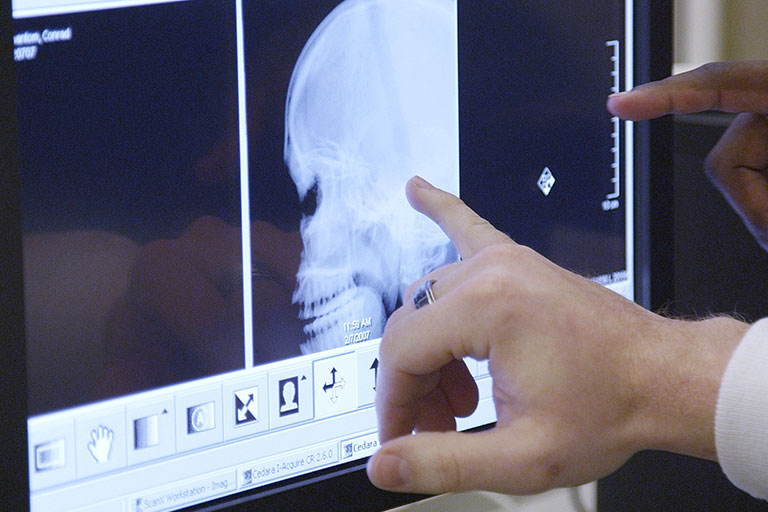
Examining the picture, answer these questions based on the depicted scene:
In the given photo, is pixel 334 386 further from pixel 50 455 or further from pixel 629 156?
pixel 629 156

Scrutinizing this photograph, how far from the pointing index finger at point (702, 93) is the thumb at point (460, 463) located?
28 cm

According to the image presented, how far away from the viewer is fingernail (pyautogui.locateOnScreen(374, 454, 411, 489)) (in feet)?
1.44

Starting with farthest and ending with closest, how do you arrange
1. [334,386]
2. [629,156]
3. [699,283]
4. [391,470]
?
[699,283] → [629,156] → [334,386] → [391,470]

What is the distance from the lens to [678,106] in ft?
2.19

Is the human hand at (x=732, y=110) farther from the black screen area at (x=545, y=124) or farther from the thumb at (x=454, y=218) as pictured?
the thumb at (x=454, y=218)

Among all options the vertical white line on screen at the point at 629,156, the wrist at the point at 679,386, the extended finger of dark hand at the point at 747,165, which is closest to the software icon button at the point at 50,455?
the wrist at the point at 679,386

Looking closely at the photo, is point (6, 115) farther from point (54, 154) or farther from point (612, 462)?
point (612, 462)

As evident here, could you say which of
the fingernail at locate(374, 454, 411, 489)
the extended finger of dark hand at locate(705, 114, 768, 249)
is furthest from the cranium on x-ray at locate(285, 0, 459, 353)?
the extended finger of dark hand at locate(705, 114, 768, 249)

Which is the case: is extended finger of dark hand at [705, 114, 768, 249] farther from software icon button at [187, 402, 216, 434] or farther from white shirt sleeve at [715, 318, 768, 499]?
software icon button at [187, 402, 216, 434]

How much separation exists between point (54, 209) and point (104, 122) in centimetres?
5

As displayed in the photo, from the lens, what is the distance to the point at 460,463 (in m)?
0.44

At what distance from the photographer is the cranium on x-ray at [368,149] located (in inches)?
20.4

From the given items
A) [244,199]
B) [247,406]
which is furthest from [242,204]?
[247,406]

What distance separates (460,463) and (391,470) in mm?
31
